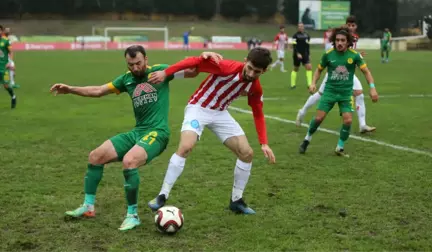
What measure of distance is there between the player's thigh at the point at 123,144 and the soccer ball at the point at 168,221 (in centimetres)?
71

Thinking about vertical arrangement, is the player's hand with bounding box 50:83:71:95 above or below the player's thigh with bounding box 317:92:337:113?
above

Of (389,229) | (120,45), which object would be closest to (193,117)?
(389,229)

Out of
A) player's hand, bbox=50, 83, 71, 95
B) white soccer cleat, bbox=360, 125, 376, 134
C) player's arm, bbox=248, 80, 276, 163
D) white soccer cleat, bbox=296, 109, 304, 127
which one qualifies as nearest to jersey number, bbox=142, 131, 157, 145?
player's hand, bbox=50, 83, 71, 95

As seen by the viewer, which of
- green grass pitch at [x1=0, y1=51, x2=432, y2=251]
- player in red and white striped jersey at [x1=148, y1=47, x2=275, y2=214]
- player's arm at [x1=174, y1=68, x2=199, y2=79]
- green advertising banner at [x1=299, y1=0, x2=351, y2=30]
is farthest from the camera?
green advertising banner at [x1=299, y1=0, x2=351, y2=30]

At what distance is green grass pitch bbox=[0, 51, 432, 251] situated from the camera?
5.25m

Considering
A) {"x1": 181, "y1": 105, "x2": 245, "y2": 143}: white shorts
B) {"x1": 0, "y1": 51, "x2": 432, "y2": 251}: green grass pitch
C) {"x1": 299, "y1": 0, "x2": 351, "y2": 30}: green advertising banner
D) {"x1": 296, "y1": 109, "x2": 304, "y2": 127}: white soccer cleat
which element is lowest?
{"x1": 0, "y1": 51, "x2": 432, "y2": 251}: green grass pitch

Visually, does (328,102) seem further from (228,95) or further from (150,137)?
(150,137)

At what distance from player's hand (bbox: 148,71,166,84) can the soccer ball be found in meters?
1.24

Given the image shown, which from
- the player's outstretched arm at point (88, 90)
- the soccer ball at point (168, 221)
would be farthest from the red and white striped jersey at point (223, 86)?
the soccer ball at point (168, 221)

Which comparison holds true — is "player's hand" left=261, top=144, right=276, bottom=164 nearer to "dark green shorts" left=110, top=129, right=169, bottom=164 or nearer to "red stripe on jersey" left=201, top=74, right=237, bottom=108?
"red stripe on jersey" left=201, top=74, right=237, bottom=108

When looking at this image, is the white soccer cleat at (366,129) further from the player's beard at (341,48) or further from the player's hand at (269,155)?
the player's hand at (269,155)

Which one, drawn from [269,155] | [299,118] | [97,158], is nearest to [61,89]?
[97,158]

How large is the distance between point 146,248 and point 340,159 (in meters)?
4.68

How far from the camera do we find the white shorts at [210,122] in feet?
20.1
